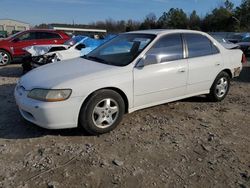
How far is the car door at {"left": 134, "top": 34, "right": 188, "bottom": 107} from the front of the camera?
14.7ft

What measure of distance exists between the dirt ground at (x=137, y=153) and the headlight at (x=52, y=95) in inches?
24.9

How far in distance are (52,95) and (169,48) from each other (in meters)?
2.24

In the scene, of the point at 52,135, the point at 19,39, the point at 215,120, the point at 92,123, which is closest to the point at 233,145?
the point at 215,120

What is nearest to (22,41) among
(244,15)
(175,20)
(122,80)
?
(122,80)

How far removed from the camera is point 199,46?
5410 millimetres

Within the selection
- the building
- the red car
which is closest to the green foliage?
the building

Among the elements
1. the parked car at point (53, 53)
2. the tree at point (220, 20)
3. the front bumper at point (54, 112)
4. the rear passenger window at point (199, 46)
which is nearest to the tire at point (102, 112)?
the front bumper at point (54, 112)

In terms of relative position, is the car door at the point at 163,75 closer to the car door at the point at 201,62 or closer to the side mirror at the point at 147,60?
the side mirror at the point at 147,60

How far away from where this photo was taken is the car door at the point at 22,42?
39.3 feet

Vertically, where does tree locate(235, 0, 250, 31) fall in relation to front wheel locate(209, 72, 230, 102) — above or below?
above

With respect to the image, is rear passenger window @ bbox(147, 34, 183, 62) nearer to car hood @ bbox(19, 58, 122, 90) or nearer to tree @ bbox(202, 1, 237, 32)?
car hood @ bbox(19, 58, 122, 90)

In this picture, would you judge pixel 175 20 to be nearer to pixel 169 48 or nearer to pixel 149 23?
pixel 149 23

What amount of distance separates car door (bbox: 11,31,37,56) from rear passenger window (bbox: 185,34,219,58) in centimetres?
873

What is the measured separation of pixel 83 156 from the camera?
3.58 metres
